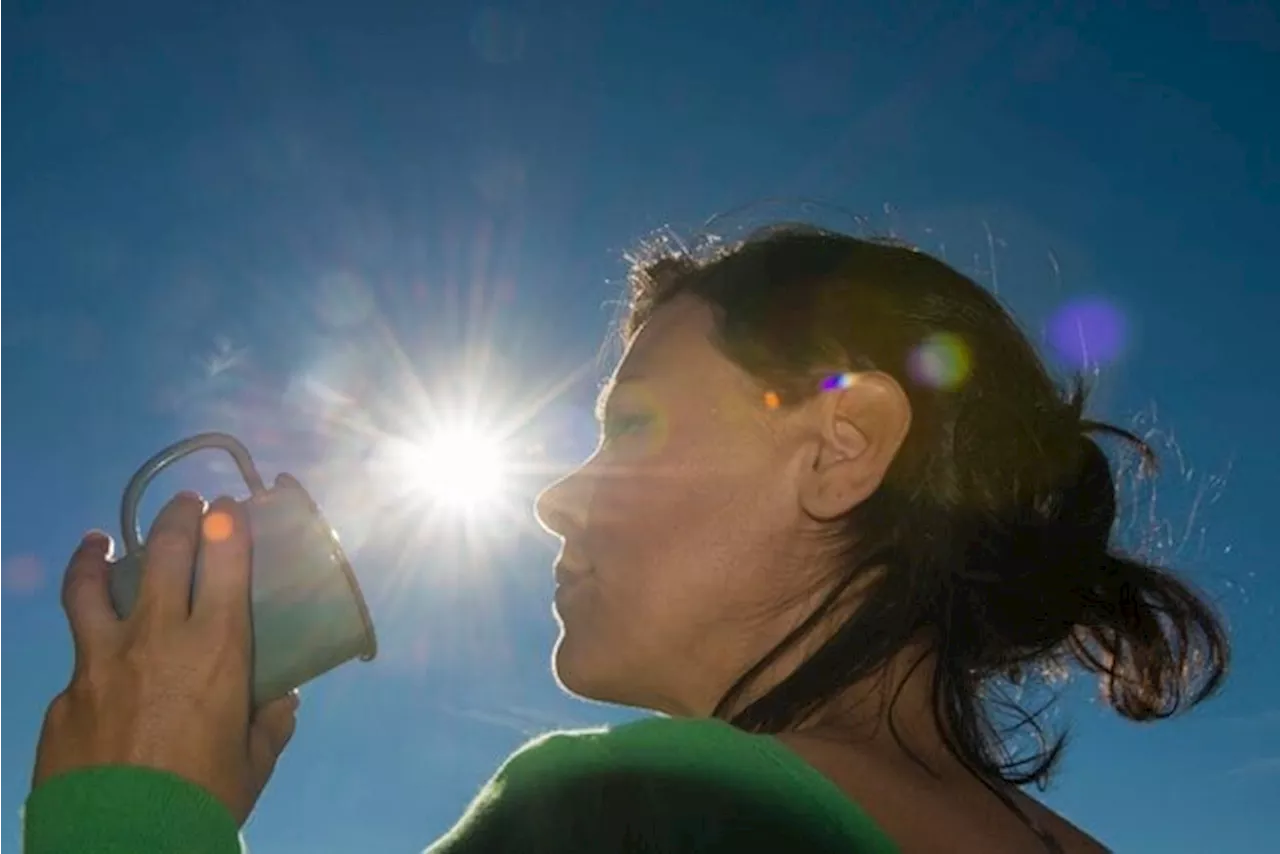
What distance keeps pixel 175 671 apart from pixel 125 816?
0.25 metres

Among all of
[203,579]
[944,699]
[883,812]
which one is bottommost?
[883,812]

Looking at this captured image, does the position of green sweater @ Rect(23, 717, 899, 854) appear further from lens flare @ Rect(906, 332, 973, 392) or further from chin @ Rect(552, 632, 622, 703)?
lens flare @ Rect(906, 332, 973, 392)

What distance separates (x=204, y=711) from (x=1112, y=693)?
5.90 feet

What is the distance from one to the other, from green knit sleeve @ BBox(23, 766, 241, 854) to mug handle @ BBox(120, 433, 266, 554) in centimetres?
45

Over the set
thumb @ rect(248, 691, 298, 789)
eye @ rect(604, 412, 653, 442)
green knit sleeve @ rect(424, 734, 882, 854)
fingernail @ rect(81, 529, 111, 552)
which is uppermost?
eye @ rect(604, 412, 653, 442)

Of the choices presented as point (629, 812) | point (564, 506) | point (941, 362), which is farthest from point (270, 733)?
point (941, 362)

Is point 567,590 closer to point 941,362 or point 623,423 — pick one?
point 623,423

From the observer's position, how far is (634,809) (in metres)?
1.40

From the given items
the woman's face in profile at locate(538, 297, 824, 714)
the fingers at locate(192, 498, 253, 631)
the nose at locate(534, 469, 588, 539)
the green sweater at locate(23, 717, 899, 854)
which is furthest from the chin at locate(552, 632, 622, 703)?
the green sweater at locate(23, 717, 899, 854)

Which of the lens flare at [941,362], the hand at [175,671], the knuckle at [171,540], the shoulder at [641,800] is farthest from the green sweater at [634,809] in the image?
the lens flare at [941,362]

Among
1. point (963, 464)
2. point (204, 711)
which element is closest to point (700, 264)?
point (963, 464)

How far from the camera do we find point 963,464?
91.0 inches

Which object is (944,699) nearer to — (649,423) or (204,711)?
(649,423)

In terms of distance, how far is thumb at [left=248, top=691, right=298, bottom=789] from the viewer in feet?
6.21
